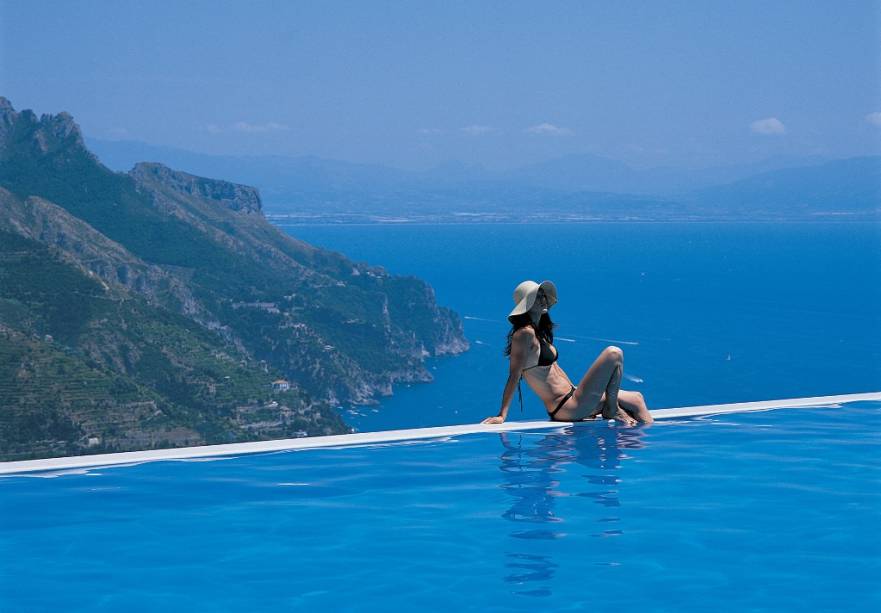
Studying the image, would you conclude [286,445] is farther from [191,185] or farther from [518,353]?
[191,185]

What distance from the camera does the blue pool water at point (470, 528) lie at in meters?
5.30

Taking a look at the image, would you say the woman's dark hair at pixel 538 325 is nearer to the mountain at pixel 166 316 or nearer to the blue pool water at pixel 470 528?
the blue pool water at pixel 470 528

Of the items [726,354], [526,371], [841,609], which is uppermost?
[526,371]

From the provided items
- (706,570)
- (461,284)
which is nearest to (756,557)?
(706,570)

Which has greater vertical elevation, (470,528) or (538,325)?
(538,325)

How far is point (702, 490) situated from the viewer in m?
7.26

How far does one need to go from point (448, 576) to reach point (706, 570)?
4.43 ft

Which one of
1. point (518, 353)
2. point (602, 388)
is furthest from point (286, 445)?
point (602, 388)

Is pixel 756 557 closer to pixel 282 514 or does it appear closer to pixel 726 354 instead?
pixel 282 514

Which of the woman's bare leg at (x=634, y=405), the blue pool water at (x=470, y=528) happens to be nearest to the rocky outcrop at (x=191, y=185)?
the woman's bare leg at (x=634, y=405)

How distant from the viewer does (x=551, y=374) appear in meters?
8.86

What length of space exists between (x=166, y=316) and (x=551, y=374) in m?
98.7

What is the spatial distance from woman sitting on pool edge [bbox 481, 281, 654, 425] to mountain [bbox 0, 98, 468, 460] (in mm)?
70631

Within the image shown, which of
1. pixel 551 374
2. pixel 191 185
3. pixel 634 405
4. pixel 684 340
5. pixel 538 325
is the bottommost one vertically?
pixel 684 340
